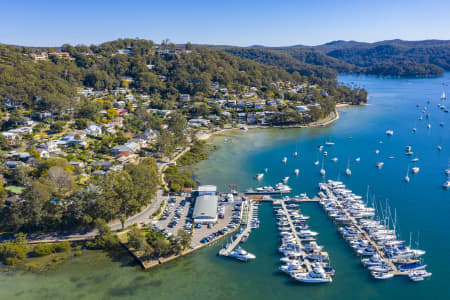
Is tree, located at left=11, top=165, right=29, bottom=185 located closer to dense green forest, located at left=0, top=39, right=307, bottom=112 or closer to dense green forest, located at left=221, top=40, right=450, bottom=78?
dense green forest, located at left=0, top=39, right=307, bottom=112

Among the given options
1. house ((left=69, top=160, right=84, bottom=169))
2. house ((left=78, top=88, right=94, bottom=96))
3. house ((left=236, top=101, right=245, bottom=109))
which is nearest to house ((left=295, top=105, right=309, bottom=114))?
house ((left=236, top=101, right=245, bottom=109))

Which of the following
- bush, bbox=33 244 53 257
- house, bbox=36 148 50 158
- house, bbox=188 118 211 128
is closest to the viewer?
bush, bbox=33 244 53 257

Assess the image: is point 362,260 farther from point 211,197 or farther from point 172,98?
point 172,98

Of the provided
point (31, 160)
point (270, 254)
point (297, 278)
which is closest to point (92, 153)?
point (31, 160)

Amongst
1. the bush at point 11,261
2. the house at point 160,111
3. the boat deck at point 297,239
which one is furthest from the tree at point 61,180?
the house at point 160,111

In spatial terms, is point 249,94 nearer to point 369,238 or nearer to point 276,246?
point 369,238

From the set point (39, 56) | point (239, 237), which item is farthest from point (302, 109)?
point (39, 56)
